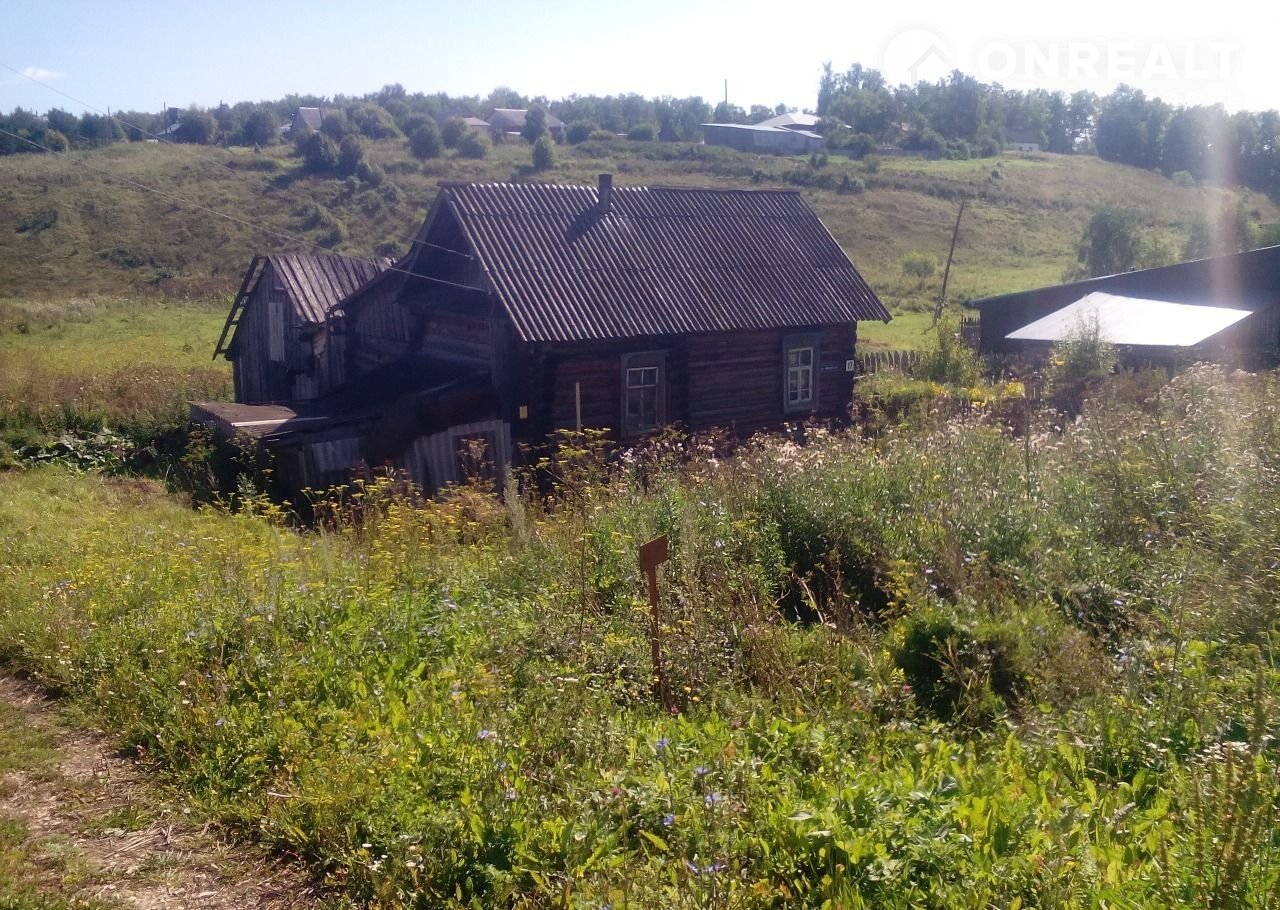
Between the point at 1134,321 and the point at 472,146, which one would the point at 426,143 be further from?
the point at 1134,321

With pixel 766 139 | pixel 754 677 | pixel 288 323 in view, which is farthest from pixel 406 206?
pixel 754 677

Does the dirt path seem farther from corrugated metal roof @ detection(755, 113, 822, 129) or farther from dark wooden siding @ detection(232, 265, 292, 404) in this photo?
corrugated metal roof @ detection(755, 113, 822, 129)

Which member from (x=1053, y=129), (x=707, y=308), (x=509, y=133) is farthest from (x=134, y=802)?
(x=1053, y=129)

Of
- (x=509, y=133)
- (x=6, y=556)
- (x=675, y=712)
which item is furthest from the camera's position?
(x=509, y=133)

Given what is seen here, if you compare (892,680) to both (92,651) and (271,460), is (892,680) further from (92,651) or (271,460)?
(271,460)

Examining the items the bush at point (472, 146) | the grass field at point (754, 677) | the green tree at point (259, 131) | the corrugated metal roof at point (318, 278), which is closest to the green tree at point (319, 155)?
the bush at point (472, 146)

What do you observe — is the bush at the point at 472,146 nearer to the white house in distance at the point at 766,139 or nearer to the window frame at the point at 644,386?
the white house in distance at the point at 766,139

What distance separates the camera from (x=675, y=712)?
14.4ft

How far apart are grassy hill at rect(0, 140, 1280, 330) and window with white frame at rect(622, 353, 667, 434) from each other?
27165 mm

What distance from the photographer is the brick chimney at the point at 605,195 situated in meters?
17.5

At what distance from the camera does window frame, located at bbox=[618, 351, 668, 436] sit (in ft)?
52.6

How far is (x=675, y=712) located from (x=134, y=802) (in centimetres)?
222

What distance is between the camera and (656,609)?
4.56m

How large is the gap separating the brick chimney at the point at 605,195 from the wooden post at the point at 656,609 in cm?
1372
